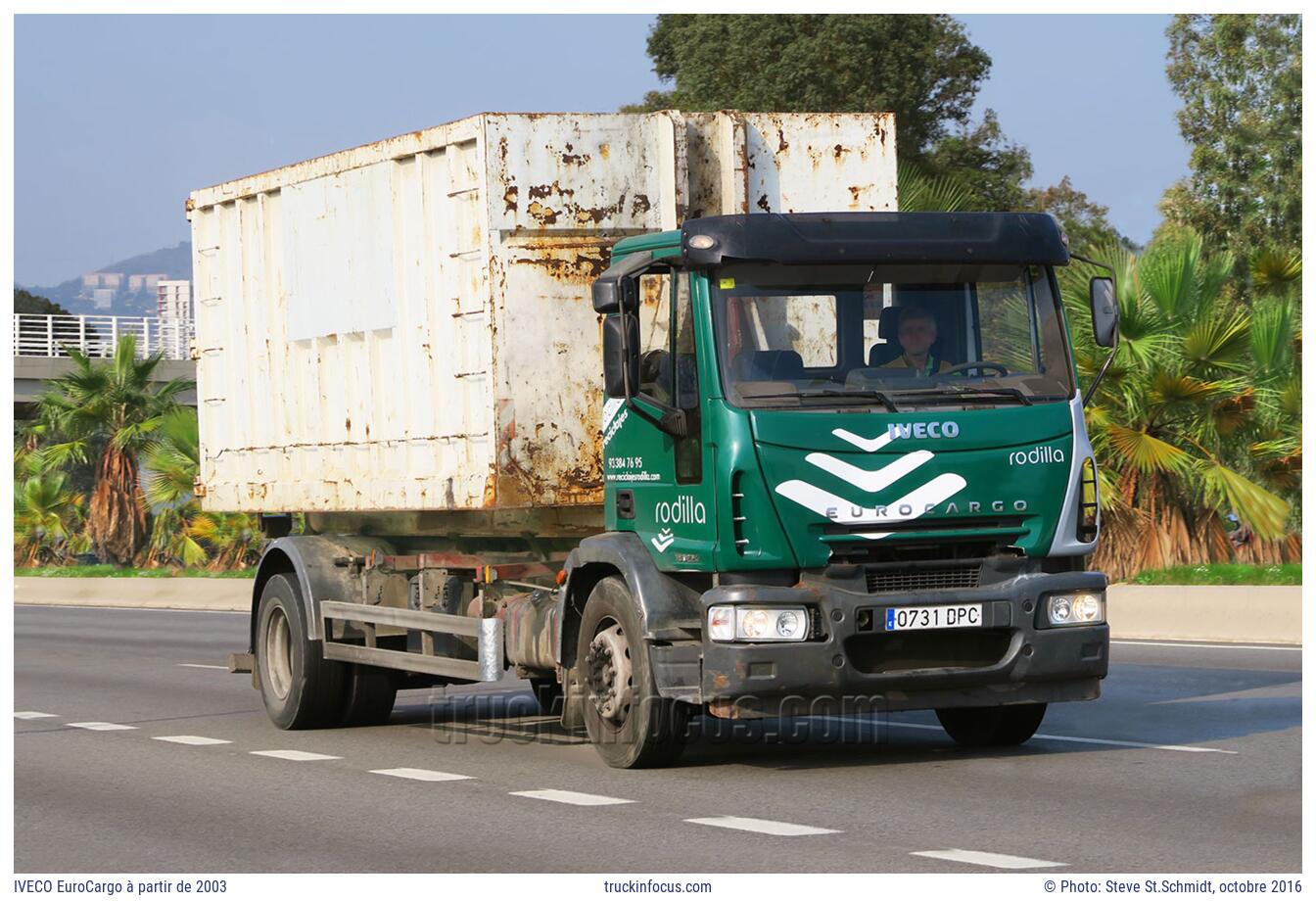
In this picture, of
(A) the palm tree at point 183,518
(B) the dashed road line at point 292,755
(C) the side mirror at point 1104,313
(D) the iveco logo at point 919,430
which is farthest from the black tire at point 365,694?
(A) the palm tree at point 183,518

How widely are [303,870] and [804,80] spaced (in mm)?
39538

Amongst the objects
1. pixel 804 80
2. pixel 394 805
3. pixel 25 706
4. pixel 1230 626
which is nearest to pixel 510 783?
pixel 394 805

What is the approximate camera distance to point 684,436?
1038cm

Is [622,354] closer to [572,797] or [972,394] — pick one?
[972,394]

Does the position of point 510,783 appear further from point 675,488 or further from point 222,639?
point 222,639

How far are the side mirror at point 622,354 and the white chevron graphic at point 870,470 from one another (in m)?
0.96

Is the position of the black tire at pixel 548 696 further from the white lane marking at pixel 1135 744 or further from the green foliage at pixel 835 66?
the green foliage at pixel 835 66

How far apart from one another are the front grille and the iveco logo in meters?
0.64

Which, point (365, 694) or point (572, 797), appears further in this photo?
point (365, 694)

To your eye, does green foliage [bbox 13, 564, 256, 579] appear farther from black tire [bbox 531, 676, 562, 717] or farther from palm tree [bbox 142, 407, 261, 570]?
black tire [bbox 531, 676, 562, 717]

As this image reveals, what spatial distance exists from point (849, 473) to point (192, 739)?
498cm

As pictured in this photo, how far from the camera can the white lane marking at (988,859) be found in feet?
25.9

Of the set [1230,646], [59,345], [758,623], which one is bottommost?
[1230,646]

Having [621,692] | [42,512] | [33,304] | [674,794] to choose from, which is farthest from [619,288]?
[33,304]
